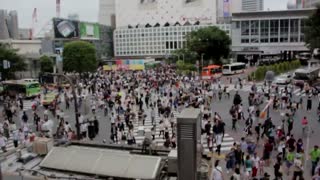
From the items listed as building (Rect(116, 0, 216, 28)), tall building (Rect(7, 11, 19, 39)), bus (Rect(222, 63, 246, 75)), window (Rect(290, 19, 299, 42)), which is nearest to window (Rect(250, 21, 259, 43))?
window (Rect(290, 19, 299, 42))

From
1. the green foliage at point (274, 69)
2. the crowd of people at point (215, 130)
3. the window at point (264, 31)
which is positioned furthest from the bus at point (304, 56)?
the crowd of people at point (215, 130)

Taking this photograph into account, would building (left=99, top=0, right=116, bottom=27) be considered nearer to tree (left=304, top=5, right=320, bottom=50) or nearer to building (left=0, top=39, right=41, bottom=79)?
building (left=0, top=39, right=41, bottom=79)

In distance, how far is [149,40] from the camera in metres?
114

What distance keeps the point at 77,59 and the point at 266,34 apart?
45566 millimetres

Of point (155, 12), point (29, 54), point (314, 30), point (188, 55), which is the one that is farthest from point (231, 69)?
point (155, 12)

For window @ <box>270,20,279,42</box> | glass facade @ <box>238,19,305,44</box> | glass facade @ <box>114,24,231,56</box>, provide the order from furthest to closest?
glass facade @ <box>114,24,231,56</box>
window @ <box>270,20,279,42</box>
glass facade @ <box>238,19,305,44</box>

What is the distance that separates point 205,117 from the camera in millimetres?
21781

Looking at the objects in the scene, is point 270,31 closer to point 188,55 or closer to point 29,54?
point 188,55

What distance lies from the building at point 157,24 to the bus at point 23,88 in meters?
61.0

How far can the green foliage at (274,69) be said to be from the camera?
48597mm

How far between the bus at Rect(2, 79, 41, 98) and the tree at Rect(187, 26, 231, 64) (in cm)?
3764

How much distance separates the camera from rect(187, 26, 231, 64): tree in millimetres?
70938

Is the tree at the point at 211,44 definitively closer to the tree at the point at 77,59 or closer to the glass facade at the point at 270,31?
the glass facade at the point at 270,31

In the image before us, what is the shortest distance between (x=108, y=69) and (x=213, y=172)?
2586 inches
